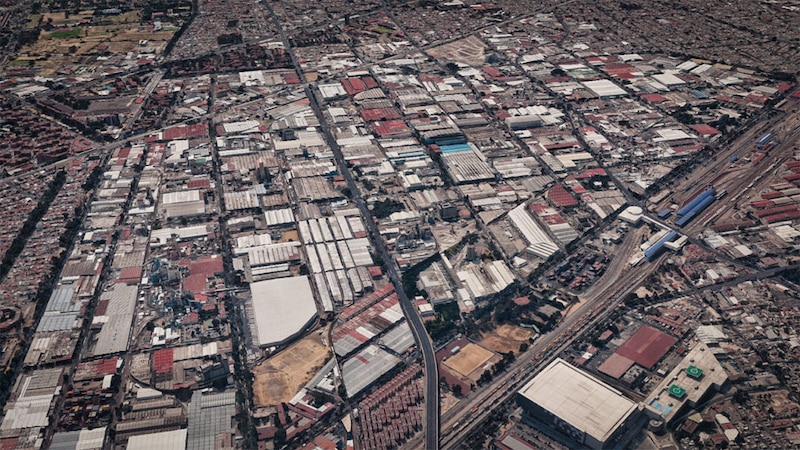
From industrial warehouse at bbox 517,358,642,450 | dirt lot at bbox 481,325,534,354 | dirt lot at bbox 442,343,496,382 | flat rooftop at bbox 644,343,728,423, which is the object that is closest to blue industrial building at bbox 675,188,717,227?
flat rooftop at bbox 644,343,728,423

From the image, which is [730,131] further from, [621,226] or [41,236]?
[41,236]

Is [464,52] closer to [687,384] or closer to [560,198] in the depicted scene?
[560,198]

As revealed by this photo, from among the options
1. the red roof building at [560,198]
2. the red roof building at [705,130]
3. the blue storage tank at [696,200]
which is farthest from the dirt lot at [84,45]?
the blue storage tank at [696,200]

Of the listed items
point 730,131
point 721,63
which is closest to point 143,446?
point 730,131

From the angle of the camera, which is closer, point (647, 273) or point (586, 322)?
point (586, 322)

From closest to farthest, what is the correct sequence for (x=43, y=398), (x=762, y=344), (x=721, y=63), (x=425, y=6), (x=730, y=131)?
(x=43, y=398), (x=762, y=344), (x=730, y=131), (x=721, y=63), (x=425, y=6)

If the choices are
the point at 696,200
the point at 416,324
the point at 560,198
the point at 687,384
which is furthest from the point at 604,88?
the point at 687,384
